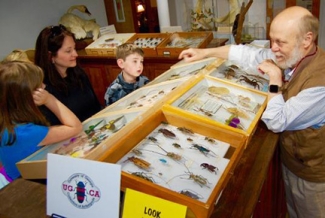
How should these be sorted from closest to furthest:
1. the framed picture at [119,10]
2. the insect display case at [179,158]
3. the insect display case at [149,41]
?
the insect display case at [179,158], the insect display case at [149,41], the framed picture at [119,10]

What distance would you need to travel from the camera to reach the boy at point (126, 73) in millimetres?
2480

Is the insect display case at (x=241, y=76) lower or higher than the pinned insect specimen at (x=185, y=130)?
higher

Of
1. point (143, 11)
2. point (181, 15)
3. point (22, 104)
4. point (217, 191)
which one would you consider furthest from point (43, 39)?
point (143, 11)

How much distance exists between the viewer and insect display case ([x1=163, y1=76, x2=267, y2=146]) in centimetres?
157

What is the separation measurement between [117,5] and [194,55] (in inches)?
183

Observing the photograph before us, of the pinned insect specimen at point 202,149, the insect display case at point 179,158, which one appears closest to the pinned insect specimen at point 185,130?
the insect display case at point 179,158

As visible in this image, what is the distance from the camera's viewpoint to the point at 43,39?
2.40 meters

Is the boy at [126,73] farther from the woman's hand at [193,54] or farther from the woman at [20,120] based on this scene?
the woman at [20,120]

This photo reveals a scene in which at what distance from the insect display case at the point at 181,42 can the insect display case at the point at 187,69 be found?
1.49 meters

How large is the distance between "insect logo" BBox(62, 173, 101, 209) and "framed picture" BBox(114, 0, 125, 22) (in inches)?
237

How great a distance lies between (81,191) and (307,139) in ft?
4.36

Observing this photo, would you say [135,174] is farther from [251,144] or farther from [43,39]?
[43,39]

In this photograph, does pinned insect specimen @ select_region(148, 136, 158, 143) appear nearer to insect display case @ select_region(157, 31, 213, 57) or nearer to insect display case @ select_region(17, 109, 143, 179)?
insect display case @ select_region(17, 109, 143, 179)

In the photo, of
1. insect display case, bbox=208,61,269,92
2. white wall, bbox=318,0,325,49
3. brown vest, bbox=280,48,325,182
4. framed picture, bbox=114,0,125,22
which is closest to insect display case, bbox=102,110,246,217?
brown vest, bbox=280,48,325,182
